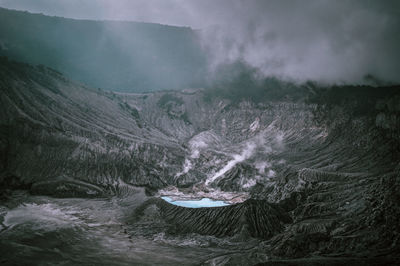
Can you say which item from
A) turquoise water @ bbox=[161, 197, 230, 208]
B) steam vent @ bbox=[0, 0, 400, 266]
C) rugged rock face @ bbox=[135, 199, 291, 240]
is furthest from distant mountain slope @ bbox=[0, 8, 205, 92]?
rugged rock face @ bbox=[135, 199, 291, 240]

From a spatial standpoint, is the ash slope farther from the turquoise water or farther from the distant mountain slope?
the distant mountain slope

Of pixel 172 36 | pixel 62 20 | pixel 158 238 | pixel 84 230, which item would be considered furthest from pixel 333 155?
pixel 62 20

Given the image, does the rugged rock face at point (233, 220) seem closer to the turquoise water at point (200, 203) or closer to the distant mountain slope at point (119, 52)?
the turquoise water at point (200, 203)

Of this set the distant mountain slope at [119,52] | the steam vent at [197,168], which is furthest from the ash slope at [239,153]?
the distant mountain slope at [119,52]

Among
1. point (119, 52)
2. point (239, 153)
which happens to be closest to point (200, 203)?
point (239, 153)

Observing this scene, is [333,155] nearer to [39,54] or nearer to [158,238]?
[158,238]
